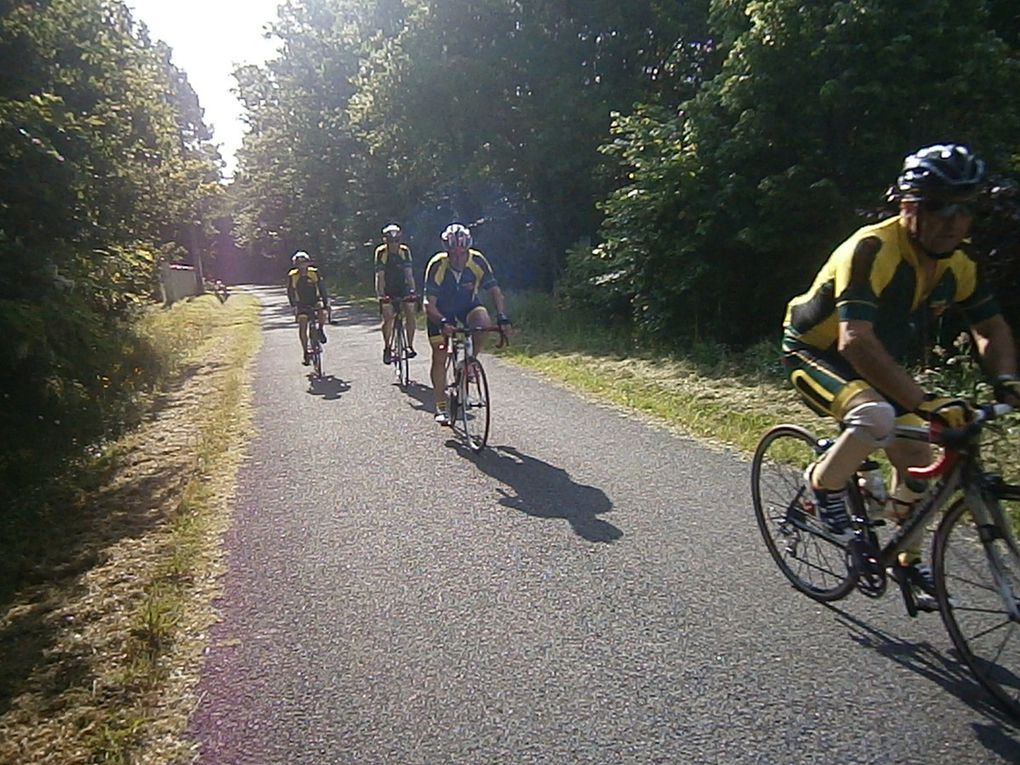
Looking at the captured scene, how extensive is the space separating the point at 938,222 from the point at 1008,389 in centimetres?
70

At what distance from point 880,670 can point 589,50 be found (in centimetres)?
2084

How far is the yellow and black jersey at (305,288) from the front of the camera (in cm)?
1348

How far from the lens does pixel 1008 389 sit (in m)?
3.21

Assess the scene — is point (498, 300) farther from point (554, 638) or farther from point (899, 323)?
point (899, 323)

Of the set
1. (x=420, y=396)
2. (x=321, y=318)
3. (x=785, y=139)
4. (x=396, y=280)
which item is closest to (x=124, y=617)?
(x=420, y=396)

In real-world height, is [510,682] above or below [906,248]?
below

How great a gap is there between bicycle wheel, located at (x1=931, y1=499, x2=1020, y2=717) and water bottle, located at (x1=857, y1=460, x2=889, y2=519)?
437mm

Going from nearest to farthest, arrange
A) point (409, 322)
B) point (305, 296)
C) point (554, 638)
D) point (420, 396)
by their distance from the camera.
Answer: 1. point (554, 638)
2. point (420, 396)
3. point (409, 322)
4. point (305, 296)

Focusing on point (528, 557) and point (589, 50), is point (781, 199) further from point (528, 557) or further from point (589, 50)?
point (589, 50)

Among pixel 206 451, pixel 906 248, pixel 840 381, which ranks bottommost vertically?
pixel 206 451

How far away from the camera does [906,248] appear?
326 cm

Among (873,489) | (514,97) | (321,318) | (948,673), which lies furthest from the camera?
(514,97)

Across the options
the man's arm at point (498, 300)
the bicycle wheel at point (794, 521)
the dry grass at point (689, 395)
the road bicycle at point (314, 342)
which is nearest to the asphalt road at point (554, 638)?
the bicycle wheel at point (794, 521)

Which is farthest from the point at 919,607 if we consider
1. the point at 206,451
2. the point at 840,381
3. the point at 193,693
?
the point at 206,451
